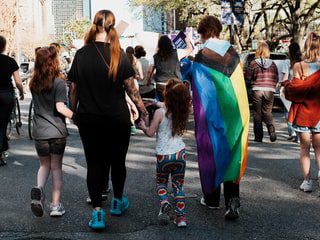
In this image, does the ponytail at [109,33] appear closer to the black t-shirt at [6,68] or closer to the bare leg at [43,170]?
the bare leg at [43,170]

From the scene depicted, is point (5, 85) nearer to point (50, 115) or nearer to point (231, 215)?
point (50, 115)

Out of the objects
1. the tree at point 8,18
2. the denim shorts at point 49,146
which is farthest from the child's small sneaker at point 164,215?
the tree at point 8,18

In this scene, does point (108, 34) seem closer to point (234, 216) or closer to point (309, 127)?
point (234, 216)

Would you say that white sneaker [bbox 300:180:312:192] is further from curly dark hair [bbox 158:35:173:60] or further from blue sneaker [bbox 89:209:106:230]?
curly dark hair [bbox 158:35:173:60]

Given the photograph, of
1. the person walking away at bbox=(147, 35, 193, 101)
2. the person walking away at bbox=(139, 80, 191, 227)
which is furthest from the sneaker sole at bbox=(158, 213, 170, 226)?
the person walking away at bbox=(147, 35, 193, 101)

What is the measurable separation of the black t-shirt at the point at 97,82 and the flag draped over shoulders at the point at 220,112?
0.78 m

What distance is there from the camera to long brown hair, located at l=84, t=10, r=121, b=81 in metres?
5.16

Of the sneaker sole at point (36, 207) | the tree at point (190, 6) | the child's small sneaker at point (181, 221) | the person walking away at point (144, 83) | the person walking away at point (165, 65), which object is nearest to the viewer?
the child's small sneaker at point (181, 221)

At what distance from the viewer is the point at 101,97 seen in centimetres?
516

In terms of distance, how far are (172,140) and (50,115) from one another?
1.22m

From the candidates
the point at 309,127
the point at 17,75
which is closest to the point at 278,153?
the point at 309,127

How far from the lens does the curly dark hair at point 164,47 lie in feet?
33.0

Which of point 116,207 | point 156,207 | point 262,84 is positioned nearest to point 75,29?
point 262,84

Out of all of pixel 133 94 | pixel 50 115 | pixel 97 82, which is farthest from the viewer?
pixel 50 115
